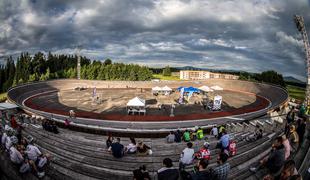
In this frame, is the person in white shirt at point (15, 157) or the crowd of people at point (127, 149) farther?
the crowd of people at point (127, 149)

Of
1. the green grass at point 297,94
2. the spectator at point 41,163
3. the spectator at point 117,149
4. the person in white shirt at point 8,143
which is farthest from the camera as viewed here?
the green grass at point 297,94

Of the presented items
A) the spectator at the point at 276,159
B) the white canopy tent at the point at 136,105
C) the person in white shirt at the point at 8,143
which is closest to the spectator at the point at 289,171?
the spectator at the point at 276,159

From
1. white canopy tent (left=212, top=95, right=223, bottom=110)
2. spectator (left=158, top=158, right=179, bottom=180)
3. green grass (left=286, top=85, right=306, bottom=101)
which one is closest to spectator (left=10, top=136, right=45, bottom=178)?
spectator (left=158, top=158, right=179, bottom=180)

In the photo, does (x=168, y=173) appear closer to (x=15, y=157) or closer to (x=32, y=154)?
(x=32, y=154)

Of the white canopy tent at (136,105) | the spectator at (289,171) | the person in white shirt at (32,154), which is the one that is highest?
the spectator at (289,171)

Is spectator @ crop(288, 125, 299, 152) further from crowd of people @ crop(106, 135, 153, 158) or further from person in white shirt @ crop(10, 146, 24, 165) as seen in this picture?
person in white shirt @ crop(10, 146, 24, 165)

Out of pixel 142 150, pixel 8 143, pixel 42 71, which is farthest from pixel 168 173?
pixel 42 71

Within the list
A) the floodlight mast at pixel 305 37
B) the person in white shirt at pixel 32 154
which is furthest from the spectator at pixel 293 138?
the floodlight mast at pixel 305 37

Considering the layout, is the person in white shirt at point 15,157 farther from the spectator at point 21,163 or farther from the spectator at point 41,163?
the spectator at point 41,163

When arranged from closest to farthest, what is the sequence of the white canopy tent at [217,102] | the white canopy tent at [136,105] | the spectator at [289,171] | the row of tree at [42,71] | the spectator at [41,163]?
the spectator at [289,171] < the spectator at [41,163] < the white canopy tent at [136,105] < the white canopy tent at [217,102] < the row of tree at [42,71]

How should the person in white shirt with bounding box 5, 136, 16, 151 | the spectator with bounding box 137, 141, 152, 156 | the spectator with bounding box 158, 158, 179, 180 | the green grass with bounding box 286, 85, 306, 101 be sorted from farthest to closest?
the green grass with bounding box 286, 85, 306, 101 → the spectator with bounding box 137, 141, 152, 156 → the person in white shirt with bounding box 5, 136, 16, 151 → the spectator with bounding box 158, 158, 179, 180

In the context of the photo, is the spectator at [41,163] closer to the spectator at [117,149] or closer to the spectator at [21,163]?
the spectator at [21,163]

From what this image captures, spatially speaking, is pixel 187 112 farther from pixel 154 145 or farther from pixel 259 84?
pixel 259 84

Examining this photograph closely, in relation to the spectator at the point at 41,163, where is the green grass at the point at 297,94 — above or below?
below
